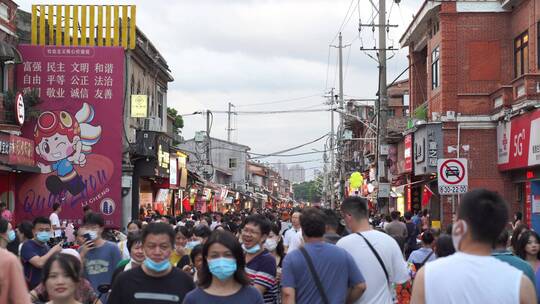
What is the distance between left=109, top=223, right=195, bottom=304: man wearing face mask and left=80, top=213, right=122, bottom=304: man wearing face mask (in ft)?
10.4

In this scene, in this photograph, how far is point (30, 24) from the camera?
30.4m

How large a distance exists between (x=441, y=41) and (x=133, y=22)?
10968 millimetres

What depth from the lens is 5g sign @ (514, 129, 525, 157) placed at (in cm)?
2528

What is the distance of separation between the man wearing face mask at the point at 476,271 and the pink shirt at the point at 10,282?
8.81 ft

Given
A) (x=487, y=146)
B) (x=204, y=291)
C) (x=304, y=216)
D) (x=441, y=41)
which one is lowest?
(x=204, y=291)

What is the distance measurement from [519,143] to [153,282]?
837 inches

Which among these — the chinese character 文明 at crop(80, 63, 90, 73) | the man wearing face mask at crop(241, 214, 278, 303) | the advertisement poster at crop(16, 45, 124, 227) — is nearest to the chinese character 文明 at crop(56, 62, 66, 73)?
the advertisement poster at crop(16, 45, 124, 227)

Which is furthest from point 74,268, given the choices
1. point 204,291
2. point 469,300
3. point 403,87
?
point 403,87

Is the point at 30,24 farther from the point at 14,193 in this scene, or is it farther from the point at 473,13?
the point at 473,13

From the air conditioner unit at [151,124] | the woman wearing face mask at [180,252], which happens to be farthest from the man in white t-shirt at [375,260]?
the air conditioner unit at [151,124]

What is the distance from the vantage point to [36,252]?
1099cm

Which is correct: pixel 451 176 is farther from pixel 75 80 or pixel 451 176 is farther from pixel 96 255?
pixel 75 80

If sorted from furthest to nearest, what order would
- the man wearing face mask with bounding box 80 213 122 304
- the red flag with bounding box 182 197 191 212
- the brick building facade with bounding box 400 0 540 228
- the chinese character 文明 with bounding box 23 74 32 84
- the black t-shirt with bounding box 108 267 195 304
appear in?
the red flag with bounding box 182 197 191 212
the brick building facade with bounding box 400 0 540 228
the chinese character 文明 with bounding box 23 74 32 84
the man wearing face mask with bounding box 80 213 122 304
the black t-shirt with bounding box 108 267 195 304

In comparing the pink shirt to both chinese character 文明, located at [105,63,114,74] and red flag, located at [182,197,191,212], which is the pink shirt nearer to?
chinese character 文明, located at [105,63,114,74]
